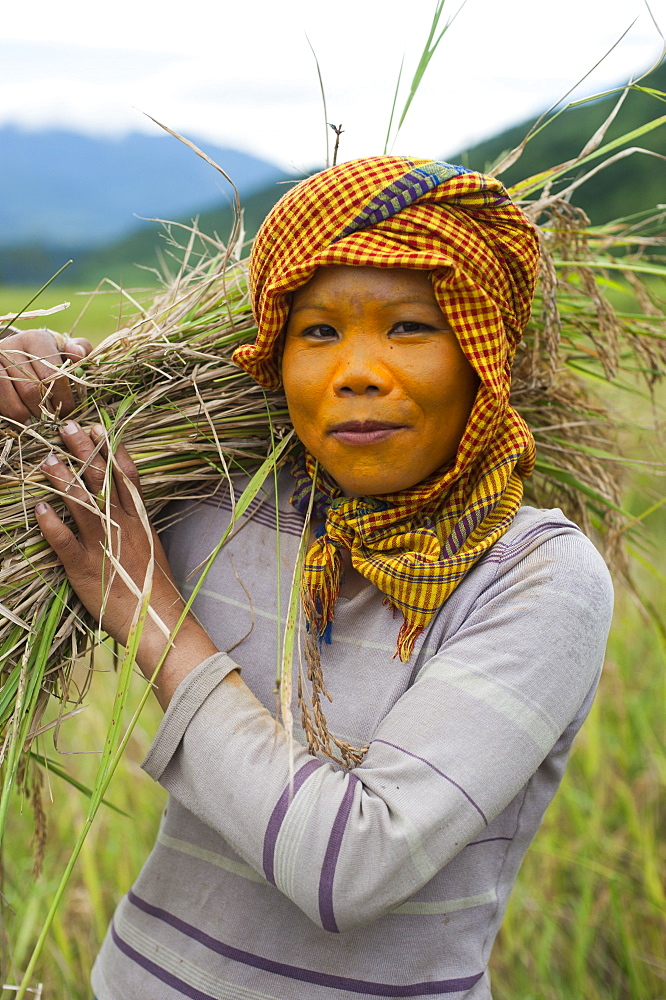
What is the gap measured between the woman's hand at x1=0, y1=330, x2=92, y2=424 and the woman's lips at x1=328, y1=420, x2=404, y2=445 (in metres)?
0.43

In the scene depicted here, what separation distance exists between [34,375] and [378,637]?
64 centimetres

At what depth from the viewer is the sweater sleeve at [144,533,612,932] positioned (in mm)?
956

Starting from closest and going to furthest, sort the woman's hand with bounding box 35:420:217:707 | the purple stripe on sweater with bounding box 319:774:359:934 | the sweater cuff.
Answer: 1. the purple stripe on sweater with bounding box 319:774:359:934
2. the sweater cuff
3. the woman's hand with bounding box 35:420:217:707

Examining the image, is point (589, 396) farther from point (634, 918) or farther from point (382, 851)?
point (634, 918)

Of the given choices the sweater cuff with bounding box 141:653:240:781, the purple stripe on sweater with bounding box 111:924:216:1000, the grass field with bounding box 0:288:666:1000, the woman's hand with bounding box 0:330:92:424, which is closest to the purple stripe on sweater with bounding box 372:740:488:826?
the sweater cuff with bounding box 141:653:240:781

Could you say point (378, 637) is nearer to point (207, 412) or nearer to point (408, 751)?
point (408, 751)

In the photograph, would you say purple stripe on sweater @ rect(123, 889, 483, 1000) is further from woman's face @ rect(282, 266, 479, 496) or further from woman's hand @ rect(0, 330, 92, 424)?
woman's hand @ rect(0, 330, 92, 424)

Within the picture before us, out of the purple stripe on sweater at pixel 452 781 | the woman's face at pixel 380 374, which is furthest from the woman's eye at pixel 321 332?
the purple stripe on sweater at pixel 452 781

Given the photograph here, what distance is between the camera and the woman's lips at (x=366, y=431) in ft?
3.63

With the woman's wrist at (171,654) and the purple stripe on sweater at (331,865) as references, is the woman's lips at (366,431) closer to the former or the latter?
the woman's wrist at (171,654)

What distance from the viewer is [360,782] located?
100 centimetres

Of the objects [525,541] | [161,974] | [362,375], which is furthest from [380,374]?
[161,974]

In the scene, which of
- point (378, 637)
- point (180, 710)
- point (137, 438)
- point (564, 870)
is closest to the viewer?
point (180, 710)

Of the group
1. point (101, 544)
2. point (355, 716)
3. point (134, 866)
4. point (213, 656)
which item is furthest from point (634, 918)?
point (101, 544)
